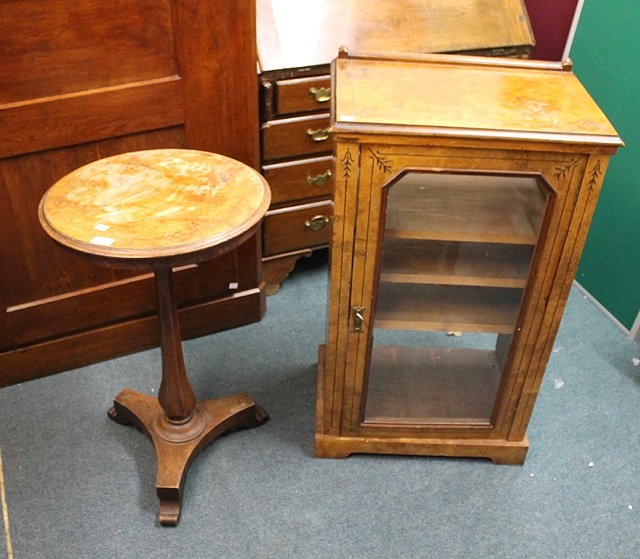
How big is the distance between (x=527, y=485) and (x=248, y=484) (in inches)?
32.4

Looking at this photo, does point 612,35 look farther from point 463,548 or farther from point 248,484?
point 248,484

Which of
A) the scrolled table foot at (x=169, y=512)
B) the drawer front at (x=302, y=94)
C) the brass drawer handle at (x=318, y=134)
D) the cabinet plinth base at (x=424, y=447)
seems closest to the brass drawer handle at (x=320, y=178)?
the brass drawer handle at (x=318, y=134)

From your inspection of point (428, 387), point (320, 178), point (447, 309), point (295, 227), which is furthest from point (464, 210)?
point (295, 227)

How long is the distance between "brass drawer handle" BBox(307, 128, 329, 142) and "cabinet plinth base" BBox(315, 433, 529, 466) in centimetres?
100

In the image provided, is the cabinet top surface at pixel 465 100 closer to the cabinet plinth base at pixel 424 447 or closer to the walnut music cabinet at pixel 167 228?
the walnut music cabinet at pixel 167 228

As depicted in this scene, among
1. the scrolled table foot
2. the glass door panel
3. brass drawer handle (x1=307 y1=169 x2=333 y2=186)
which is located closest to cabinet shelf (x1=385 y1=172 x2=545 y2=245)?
the glass door panel

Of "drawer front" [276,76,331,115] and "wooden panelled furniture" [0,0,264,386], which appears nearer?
"wooden panelled furniture" [0,0,264,386]

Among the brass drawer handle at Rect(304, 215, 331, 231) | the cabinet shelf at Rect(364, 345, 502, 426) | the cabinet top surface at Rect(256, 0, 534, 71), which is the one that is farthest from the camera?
the brass drawer handle at Rect(304, 215, 331, 231)

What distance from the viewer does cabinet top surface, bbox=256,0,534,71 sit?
2258 mm

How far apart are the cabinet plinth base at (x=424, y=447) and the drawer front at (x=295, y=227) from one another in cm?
81

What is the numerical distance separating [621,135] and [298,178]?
1.16 meters

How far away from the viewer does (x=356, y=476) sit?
2088 mm

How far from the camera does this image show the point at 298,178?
2.49 metres

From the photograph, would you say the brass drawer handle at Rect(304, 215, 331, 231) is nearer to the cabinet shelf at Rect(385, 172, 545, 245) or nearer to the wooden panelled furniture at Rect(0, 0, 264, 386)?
the wooden panelled furniture at Rect(0, 0, 264, 386)
